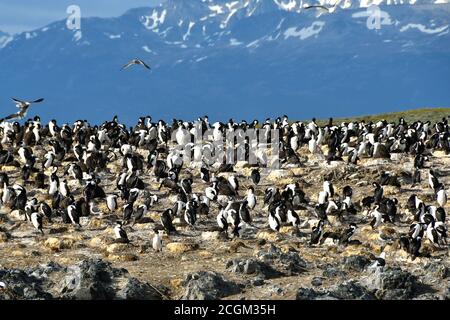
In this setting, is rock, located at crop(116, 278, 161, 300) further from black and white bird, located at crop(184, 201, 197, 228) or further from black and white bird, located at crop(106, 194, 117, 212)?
black and white bird, located at crop(106, 194, 117, 212)

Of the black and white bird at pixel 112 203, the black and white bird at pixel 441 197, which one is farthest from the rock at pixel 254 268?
the black and white bird at pixel 441 197

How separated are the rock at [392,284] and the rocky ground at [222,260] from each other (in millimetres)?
24

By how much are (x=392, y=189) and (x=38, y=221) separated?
14920 millimetres

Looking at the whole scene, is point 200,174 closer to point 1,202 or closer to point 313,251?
point 1,202

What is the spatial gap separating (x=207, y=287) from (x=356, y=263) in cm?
503

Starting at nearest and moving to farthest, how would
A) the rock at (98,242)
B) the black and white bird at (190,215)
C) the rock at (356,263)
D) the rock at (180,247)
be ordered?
the rock at (356,263) < the rock at (180,247) < the rock at (98,242) < the black and white bird at (190,215)

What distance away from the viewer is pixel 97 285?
61.3ft

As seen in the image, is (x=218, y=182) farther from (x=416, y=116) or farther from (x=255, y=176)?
(x=416, y=116)

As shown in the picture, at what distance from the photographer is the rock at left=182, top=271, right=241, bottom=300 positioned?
18.6 m

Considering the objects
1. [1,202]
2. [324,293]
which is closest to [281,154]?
[1,202]

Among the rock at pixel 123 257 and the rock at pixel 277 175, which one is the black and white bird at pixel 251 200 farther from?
the rock at pixel 123 257

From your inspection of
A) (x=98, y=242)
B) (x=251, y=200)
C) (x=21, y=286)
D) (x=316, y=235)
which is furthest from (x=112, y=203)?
(x=21, y=286)

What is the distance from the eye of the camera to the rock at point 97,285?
60.5ft

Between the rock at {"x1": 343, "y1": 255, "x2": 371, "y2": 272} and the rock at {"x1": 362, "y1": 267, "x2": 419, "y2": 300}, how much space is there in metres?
2.13
